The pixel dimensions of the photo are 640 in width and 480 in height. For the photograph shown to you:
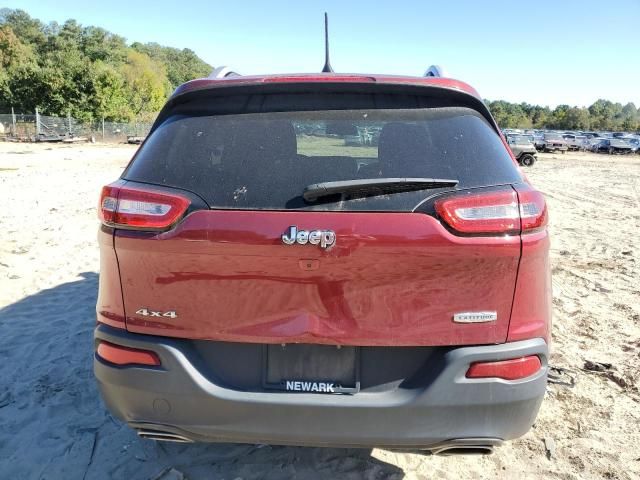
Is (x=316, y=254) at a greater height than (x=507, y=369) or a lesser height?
greater

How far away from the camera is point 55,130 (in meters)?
40.4

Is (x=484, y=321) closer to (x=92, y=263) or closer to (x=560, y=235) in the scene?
(x=92, y=263)

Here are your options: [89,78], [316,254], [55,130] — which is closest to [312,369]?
[316,254]

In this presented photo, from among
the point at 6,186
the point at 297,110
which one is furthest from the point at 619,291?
the point at 6,186

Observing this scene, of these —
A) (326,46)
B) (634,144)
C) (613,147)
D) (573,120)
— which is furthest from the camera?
(573,120)

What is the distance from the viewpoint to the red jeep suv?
189cm

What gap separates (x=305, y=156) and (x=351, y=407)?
102 centimetres

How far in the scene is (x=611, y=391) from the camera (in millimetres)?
3531

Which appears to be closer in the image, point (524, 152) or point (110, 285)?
point (110, 285)

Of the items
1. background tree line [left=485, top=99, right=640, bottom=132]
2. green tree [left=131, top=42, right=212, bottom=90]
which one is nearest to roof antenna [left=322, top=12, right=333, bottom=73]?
background tree line [left=485, top=99, right=640, bottom=132]

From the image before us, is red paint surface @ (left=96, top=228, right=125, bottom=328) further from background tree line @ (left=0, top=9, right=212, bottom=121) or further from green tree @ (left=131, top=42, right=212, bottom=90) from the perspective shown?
green tree @ (left=131, top=42, right=212, bottom=90)

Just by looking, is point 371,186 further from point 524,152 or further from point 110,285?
point 524,152

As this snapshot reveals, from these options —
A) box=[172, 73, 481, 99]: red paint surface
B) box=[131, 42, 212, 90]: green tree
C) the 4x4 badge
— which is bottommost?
the 4x4 badge

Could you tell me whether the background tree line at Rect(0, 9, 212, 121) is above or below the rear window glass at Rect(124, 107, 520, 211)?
above
